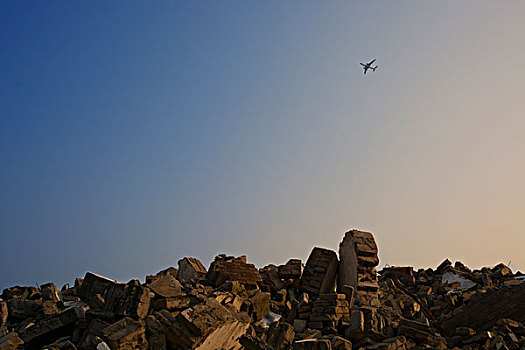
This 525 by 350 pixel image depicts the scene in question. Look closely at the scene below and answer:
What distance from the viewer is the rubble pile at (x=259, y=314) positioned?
8156mm

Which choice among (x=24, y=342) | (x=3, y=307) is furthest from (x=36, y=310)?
(x=24, y=342)

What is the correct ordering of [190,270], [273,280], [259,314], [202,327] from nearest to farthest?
[202,327] < [259,314] < [273,280] < [190,270]

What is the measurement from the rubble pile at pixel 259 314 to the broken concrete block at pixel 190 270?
4.11 feet

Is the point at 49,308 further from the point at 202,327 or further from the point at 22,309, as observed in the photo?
the point at 202,327

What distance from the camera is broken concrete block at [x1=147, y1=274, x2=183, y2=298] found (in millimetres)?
9633

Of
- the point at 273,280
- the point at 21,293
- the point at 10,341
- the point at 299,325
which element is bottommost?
the point at 10,341

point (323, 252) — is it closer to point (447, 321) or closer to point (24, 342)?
point (447, 321)

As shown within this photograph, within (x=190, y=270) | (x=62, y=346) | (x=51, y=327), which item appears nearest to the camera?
(x=62, y=346)

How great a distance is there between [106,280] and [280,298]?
4684 mm

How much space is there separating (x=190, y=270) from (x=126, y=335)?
253 inches

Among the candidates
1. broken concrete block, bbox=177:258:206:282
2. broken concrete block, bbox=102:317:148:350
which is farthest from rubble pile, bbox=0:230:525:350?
broken concrete block, bbox=177:258:206:282

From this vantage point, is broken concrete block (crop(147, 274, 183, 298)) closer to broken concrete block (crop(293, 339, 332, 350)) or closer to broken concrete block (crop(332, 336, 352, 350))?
broken concrete block (crop(293, 339, 332, 350))

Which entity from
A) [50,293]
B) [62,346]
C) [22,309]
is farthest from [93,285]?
[62,346]

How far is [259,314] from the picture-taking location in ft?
33.9
